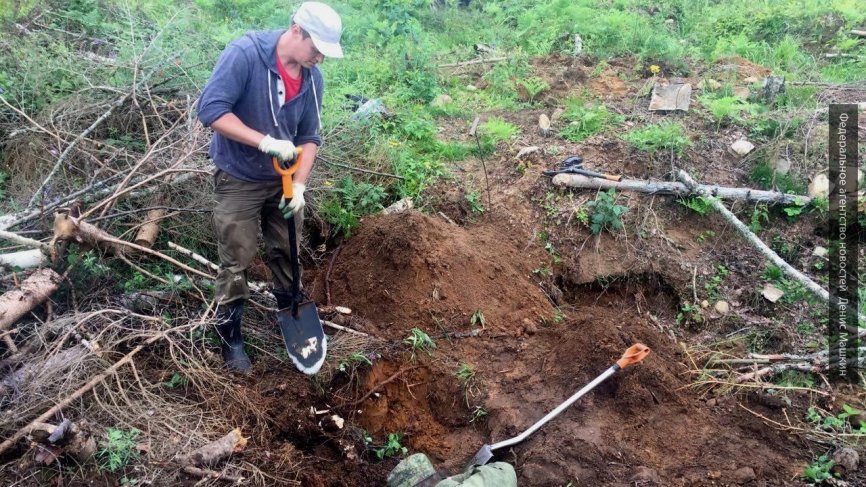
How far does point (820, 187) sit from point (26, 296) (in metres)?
5.57

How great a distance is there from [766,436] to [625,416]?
0.73 metres

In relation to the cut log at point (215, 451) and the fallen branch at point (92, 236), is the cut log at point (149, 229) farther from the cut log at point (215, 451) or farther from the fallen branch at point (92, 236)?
the cut log at point (215, 451)

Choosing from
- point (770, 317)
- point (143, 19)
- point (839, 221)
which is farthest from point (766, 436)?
point (143, 19)

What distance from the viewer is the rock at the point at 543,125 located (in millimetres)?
5387

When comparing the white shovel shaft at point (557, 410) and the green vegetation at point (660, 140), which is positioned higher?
the green vegetation at point (660, 140)

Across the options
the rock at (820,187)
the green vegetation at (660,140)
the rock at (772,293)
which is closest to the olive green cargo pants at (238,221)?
the green vegetation at (660,140)

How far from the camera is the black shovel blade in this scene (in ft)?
10.8

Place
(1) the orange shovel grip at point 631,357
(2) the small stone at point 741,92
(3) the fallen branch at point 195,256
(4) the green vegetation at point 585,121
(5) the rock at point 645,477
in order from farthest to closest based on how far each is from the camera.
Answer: (2) the small stone at point 741,92
(4) the green vegetation at point 585,121
(3) the fallen branch at point 195,256
(1) the orange shovel grip at point 631,357
(5) the rock at point 645,477

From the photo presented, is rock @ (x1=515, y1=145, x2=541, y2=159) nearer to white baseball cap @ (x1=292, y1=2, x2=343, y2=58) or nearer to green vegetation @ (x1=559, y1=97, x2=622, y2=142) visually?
green vegetation @ (x1=559, y1=97, x2=622, y2=142)

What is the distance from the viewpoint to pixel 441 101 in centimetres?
600

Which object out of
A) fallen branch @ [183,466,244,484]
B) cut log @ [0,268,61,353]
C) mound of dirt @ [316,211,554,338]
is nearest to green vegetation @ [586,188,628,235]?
mound of dirt @ [316,211,554,338]

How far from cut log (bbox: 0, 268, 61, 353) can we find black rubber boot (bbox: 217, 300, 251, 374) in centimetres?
92

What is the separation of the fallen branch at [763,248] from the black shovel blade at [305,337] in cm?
318

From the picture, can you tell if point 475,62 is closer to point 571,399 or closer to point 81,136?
point 81,136
